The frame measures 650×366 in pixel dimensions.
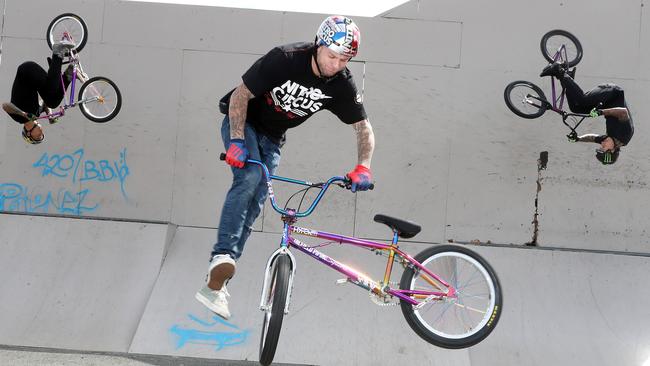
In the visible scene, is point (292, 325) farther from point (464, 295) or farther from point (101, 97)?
point (101, 97)

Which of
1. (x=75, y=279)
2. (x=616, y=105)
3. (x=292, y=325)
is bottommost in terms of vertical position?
(x=292, y=325)

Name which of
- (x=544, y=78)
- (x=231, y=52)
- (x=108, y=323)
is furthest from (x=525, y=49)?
(x=108, y=323)

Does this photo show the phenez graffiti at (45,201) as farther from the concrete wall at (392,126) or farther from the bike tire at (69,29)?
the bike tire at (69,29)

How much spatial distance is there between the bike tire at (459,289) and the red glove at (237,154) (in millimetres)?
1260

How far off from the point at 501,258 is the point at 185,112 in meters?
3.86

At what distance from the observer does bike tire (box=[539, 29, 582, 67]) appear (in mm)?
7161

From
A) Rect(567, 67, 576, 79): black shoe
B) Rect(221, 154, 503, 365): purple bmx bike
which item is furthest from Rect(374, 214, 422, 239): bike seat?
Rect(567, 67, 576, 79): black shoe

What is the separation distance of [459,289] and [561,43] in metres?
4.17

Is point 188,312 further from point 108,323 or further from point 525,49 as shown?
point 525,49

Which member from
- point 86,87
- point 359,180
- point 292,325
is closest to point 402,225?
point 359,180

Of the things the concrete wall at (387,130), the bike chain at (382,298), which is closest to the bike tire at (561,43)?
the concrete wall at (387,130)

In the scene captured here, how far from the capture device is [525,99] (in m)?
A: 7.03

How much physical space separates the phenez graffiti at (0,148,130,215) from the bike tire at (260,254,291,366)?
4152mm

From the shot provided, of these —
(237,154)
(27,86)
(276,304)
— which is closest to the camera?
(276,304)
